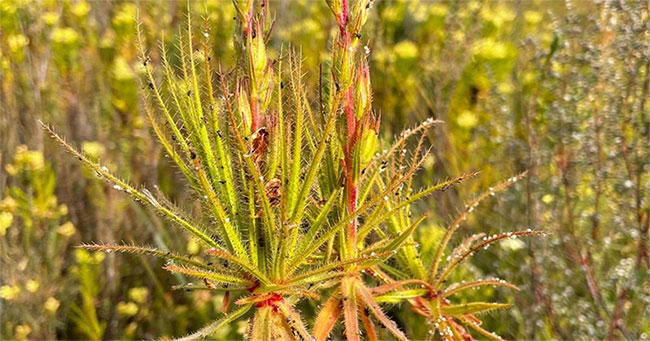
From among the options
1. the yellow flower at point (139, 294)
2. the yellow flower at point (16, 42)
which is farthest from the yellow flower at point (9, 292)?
the yellow flower at point (16, 42)

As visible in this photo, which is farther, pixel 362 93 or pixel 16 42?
pixel 16 42

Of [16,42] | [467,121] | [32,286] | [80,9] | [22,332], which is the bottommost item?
[22,332]

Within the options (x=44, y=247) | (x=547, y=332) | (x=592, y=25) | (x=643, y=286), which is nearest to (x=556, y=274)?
(x=547, y=332)

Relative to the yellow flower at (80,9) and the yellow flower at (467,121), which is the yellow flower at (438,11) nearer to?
the yellow flower at (467,121)

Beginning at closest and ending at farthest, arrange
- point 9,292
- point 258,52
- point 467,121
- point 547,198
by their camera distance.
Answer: point 258,52, point 547,198, point 9,292, point 467,121

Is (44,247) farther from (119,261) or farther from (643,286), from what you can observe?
(643,286)

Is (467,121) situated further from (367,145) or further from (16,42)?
(16,42)

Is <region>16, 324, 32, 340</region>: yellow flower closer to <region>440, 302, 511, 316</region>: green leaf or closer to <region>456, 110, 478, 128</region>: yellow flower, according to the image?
<region>440, 302, 511, 316</region>: green leaf

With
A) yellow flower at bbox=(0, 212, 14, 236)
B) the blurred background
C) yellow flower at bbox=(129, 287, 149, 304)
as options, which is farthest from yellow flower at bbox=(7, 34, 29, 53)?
yellow flower at bbox=(129, 287, 149, 304)

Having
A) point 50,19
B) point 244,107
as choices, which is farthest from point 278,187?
point 50,19

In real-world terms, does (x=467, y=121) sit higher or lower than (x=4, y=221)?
higher
